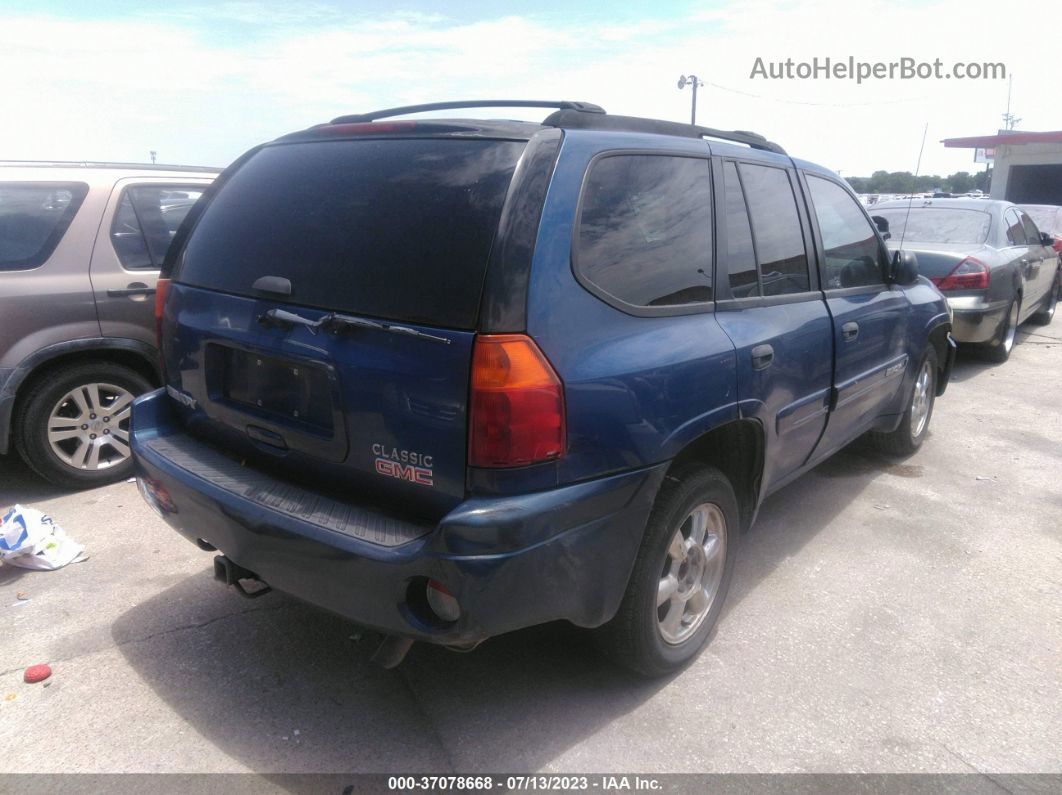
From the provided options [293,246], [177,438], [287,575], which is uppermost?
[293,246]

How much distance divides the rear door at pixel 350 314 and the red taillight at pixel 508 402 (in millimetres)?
45

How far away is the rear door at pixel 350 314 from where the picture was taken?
7.25 feet

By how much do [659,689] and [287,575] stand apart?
1388 millimetres

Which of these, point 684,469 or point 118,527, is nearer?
point 684,469

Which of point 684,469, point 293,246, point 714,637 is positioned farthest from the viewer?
point 714,637

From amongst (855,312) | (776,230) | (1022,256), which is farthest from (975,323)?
(776,230)

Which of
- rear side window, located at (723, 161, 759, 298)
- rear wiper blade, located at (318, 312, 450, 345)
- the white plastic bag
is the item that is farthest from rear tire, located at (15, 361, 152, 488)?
rear side window, located at (723, 161, 759, 298)

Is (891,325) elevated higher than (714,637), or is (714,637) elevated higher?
(891,325)

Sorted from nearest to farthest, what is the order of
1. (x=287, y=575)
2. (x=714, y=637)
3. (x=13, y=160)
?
(x=287, y=575)
(x=714, y=637)
(x=13, y=160)

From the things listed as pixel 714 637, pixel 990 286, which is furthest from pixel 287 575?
pixel 990 286

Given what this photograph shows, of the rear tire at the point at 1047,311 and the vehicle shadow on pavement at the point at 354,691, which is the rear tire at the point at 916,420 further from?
the rear tire at the point at 1047,311

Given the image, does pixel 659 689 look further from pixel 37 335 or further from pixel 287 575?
pixel 37 335

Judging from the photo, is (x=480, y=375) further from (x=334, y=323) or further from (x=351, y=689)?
(x=351, y=689)

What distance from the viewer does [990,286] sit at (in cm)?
740
